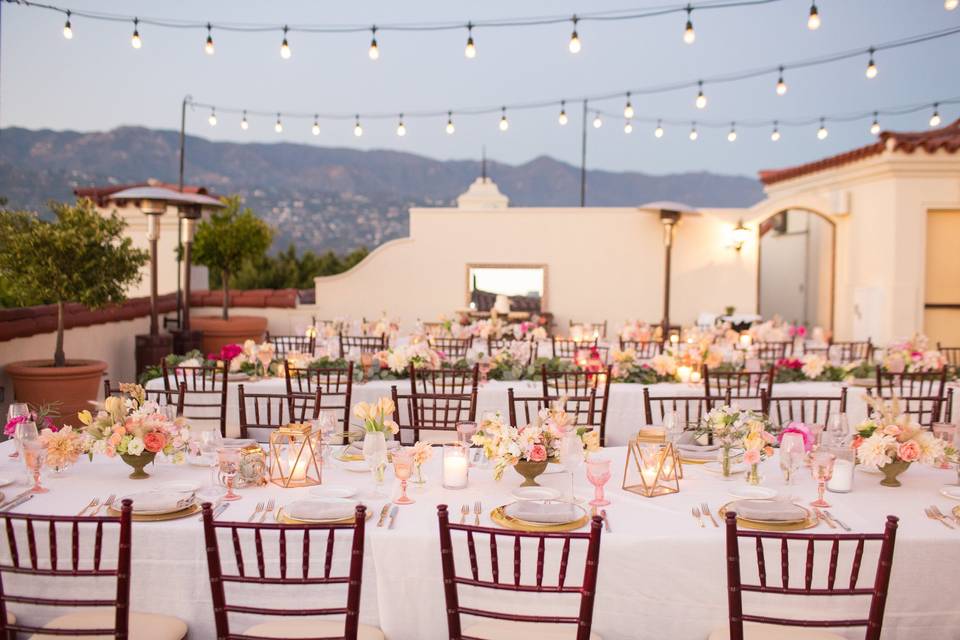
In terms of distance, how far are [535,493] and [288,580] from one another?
1155 millimetres

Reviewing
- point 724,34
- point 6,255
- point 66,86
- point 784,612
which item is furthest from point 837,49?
point 784,612

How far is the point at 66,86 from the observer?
23422 millimetres

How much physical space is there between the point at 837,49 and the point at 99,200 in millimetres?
19299

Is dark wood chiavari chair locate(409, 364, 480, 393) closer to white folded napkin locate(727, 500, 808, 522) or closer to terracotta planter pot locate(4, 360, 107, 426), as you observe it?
terracotta planter pot locate(4, 360, 107, 426)

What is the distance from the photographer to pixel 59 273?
7.27 m

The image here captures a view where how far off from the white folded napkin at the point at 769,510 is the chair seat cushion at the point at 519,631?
0.73 metres

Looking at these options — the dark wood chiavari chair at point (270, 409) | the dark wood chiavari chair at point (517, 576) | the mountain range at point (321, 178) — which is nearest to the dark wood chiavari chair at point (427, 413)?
the dark wood chiavari chair at point (270, 409)

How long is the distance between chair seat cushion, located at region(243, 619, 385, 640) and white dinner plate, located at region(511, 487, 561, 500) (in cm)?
76

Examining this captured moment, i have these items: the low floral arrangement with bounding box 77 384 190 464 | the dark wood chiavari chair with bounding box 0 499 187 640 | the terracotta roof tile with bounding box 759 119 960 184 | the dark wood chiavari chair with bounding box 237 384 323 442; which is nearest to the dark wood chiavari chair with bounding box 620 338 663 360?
the dark wood chiavari chair with bounding box 237 384 323 442

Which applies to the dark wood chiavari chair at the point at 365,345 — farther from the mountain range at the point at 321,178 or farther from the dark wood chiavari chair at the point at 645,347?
the mountain range at the point at 321,178

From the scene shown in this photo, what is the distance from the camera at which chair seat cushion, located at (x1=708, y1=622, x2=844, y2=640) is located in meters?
2.76

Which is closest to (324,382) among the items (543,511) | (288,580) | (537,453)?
(537,453)

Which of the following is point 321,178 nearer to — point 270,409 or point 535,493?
point 270,409

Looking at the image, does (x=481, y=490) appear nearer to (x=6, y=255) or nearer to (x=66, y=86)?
(x=6, y=255)
